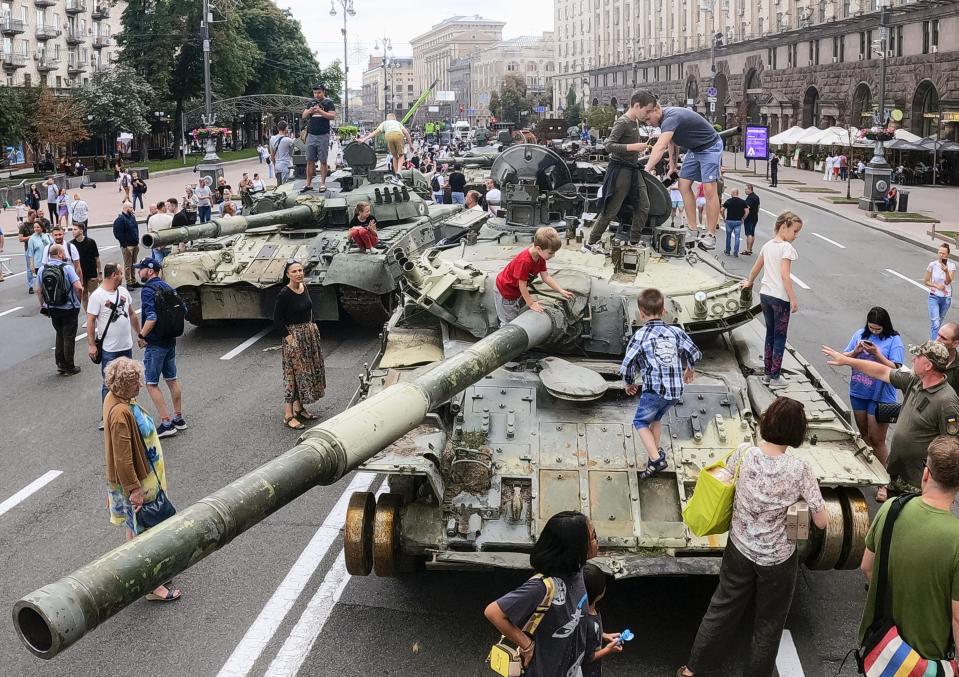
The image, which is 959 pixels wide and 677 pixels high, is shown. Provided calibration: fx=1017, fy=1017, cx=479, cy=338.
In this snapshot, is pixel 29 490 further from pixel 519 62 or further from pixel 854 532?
pixel 519 62

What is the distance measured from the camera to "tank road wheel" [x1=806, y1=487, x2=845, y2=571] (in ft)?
21.3

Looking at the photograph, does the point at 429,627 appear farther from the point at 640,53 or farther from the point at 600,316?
the point at 640,53

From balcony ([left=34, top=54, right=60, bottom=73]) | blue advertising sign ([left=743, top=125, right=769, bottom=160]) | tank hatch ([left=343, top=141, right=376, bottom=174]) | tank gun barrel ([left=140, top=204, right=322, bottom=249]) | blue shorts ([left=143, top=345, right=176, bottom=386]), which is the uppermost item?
balcony ([left=34, top=54, right=60, bottom=73])

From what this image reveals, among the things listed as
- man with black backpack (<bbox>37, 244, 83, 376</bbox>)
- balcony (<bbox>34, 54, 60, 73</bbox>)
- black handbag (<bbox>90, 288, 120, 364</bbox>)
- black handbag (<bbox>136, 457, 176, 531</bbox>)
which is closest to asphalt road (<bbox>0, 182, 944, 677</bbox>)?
black handbag (<bbox>136, 457, 176, 531</bbox>)

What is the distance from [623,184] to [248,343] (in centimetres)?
753

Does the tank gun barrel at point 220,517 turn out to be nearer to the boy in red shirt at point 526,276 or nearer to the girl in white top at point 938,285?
the boy in red shirt at point 526,276

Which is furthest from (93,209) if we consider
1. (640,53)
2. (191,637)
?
(640,53)

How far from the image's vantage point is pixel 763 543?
5555 millimetres

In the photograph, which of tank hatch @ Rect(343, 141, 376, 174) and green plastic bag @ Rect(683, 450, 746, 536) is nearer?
green plastic bag @ Rect(683, 450, 746, 536)

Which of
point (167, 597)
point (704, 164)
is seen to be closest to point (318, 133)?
point (704, 164)

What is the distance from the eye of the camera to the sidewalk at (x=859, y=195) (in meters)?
29.5

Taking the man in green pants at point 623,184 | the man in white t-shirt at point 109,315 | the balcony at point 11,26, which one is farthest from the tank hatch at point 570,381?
the balcony at point 11,26

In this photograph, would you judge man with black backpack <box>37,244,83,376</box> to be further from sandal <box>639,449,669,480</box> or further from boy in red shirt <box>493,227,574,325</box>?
sandal <box>639,449,669,480</box>

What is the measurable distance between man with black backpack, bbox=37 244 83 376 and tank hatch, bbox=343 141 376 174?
6.06 m
